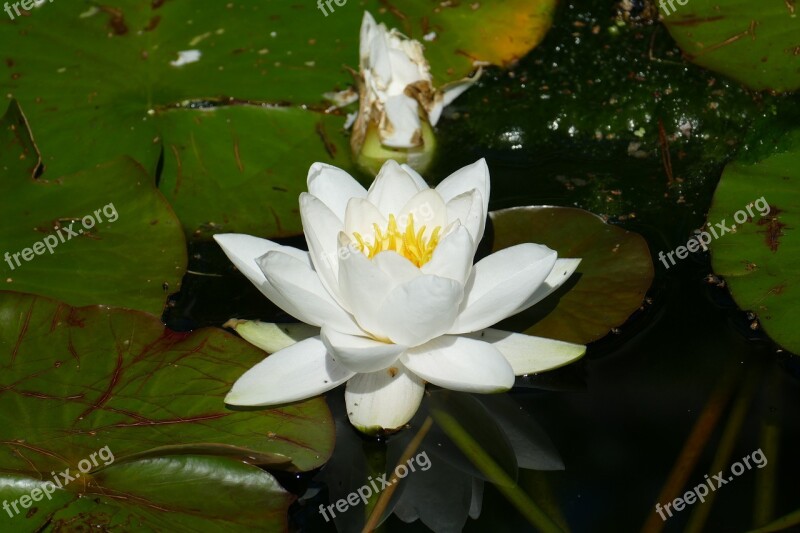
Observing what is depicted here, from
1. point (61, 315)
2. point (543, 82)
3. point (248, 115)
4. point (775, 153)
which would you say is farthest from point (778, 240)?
point (61, 315)

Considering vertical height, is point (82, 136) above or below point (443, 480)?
above

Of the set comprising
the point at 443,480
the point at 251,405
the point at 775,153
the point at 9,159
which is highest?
the point at 9,159

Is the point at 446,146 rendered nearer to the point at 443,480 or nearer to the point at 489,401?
the point at 489,401

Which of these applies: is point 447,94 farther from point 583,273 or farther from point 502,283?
point 502,283

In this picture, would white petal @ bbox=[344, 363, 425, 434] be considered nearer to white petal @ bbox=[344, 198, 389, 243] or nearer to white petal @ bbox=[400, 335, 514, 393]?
white petal @ bbox=[400, 335, 514, 393]

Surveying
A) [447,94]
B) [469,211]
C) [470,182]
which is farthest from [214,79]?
[469,211]

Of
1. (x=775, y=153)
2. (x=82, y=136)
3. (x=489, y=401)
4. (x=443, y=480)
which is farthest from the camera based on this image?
(x=82, y=136)
